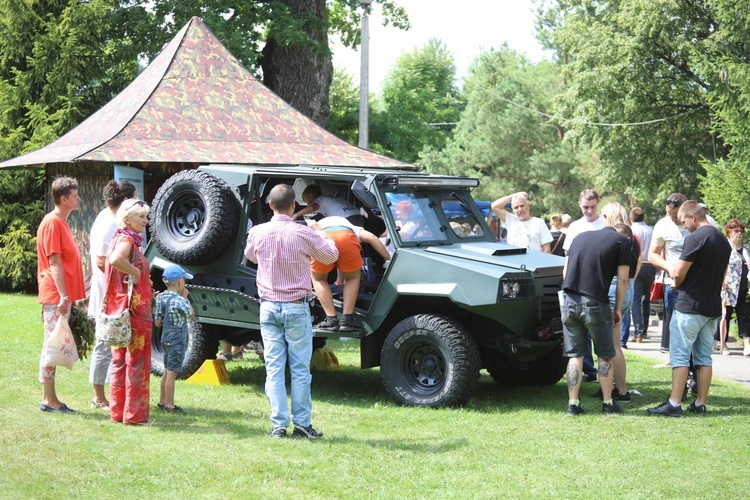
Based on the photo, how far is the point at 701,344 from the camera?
8773 millimetres

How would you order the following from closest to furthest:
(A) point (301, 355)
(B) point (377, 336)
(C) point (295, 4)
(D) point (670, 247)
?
(A) point (301, 355), (B) point (377, 336), (D) point (670, 247), (C) point (295, 4)

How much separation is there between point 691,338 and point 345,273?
3.14 meters

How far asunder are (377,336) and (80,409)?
280 cm

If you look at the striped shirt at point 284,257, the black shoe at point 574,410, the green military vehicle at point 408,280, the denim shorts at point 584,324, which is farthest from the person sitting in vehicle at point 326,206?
the black shoe at point 574,410

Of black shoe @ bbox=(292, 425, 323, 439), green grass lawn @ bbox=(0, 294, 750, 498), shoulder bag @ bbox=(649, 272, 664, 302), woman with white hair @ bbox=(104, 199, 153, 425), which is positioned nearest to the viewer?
green grass lawn @ bbox=(0, 294, 750, 498)

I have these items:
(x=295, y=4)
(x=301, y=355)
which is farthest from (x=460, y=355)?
(x=295, y=4)

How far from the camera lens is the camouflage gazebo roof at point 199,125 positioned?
1371cm

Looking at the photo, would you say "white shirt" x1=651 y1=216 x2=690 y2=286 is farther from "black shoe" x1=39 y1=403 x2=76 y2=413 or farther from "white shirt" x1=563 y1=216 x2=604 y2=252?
"black shoe" x1=39 y1=403 x2=76 y2=413

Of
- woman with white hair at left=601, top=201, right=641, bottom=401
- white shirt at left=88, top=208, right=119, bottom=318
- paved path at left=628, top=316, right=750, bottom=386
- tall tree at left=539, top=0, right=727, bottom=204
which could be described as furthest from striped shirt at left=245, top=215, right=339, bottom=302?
tall tree at left=539, top=0, right=727, bottom=204

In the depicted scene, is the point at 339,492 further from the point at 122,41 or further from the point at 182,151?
the point at 122,41

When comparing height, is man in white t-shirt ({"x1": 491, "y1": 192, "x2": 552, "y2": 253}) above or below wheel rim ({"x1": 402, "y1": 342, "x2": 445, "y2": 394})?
above

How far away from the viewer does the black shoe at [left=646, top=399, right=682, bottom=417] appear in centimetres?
859

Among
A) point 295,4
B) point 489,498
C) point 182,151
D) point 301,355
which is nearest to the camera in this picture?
point 489,498

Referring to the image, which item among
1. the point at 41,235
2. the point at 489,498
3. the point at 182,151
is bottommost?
the point at 489,498
